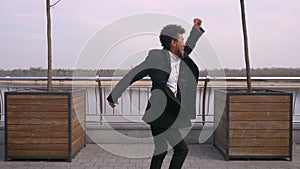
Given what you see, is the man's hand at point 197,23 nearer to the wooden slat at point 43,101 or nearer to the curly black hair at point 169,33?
the curly black hair at point 169,33

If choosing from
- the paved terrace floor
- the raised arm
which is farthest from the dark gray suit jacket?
the paved terrace floor

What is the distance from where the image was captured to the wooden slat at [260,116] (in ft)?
18.1

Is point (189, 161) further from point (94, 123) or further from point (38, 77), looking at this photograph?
point (38, 77)

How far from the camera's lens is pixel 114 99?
12.4 ft

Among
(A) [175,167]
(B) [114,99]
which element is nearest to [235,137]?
(A) [175,167]

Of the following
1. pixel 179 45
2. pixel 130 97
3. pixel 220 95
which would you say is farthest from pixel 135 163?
pixel 179 45

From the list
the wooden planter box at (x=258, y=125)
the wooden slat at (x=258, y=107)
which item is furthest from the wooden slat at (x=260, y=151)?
the wooden slat at (x=258, y=107)

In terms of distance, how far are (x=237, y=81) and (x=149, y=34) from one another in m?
4.14

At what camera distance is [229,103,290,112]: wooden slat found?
5523mm

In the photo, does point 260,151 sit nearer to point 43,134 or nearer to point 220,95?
point 220,95

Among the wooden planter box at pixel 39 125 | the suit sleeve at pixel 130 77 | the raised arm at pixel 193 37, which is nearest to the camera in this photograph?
the suit sleeve at pixel 130 77

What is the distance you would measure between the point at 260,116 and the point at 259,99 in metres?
0.23

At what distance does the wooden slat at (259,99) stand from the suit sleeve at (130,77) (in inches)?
80.3

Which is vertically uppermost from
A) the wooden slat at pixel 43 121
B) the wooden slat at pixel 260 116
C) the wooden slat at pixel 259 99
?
the wooden slat at pixel 259 99
